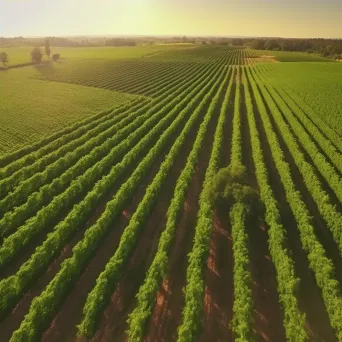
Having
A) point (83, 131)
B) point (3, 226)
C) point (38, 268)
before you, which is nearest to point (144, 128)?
point (83, 131)

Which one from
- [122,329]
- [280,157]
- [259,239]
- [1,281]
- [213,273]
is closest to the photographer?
[122,329]

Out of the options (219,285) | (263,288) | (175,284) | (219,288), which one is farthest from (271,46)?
(175,284)

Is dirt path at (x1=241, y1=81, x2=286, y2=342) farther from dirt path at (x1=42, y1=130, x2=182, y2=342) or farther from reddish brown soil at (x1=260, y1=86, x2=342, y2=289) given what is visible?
dirt path at (x1=42, y1=130, x2=182, y2=342)

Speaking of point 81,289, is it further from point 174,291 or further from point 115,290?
point 174,291

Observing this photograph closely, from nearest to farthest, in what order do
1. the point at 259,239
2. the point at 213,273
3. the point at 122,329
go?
the point at 122,329 < the point at 213,273 < the point at 259,239

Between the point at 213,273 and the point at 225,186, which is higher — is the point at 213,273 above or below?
below

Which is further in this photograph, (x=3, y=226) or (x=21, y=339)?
(x=3, y=226)

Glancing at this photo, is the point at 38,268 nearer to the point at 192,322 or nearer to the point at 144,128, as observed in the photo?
the point at 192,322
